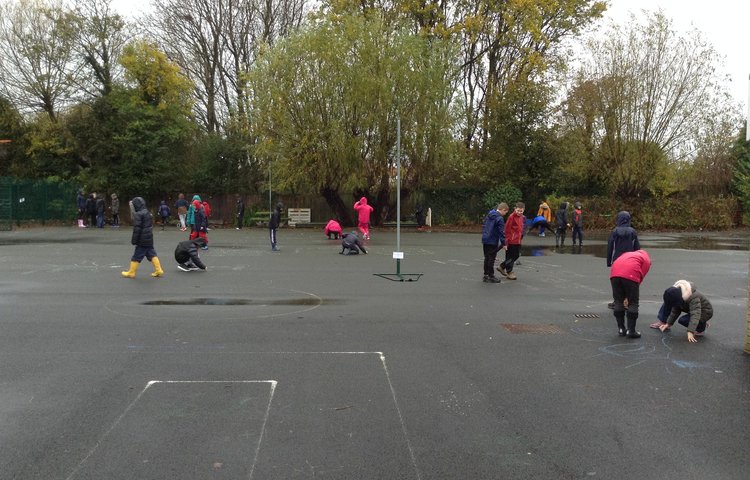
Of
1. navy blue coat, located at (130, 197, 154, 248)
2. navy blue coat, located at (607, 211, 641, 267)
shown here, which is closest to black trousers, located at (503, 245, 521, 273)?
navy blue coat, located at (607, 211, 641, 267)

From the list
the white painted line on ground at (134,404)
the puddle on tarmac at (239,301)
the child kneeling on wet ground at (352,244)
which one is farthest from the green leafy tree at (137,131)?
the white painted line on ground at (134,404)

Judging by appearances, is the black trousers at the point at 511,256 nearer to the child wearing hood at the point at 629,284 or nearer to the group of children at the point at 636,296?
the group of children at the point at 636,296

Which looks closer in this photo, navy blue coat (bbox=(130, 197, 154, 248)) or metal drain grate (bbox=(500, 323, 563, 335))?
metal drain grate (bbox=(500, 323, 563, 335))

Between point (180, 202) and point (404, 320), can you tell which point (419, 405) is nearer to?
point (404, 320)

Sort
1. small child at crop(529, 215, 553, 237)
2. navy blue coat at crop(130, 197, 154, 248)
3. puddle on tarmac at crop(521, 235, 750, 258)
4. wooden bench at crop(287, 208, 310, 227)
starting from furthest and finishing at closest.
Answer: wooden bench at crop(287, 208, 310, 227), small child at crop(529, 215, 553, 237), puddle on tarmac at crop(521, 235, 750, 258), navy blue coat at crop(130, 197, 154, 248)

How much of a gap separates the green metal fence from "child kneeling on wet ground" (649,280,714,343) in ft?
98.0

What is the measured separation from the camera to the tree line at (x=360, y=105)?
28.2 meters

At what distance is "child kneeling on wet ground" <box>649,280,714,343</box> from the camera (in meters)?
7.16

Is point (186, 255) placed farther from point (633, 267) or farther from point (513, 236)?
point (633, 267)

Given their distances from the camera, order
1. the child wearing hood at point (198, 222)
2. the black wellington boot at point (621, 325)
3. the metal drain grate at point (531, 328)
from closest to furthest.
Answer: the black wellington boot at point (621, 325) < the metal drain grate at point (531, 328) < the child wearing hood at point (198, 222)

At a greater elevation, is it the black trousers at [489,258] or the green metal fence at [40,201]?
the green metal fence at [40,201]

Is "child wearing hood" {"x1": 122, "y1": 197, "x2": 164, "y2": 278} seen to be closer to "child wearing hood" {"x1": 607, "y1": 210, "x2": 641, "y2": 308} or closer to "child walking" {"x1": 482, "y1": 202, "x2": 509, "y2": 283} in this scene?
"child walking" {"x1": 482, "y1": 202, "x2": 509, "y2": 283}

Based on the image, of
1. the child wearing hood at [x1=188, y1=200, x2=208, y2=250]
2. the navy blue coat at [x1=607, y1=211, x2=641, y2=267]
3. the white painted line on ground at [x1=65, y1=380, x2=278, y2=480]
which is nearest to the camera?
the white painted line on ground at [x1=65, y1=380, x2=278, y2=480]

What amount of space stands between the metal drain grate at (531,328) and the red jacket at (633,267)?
1022mm
